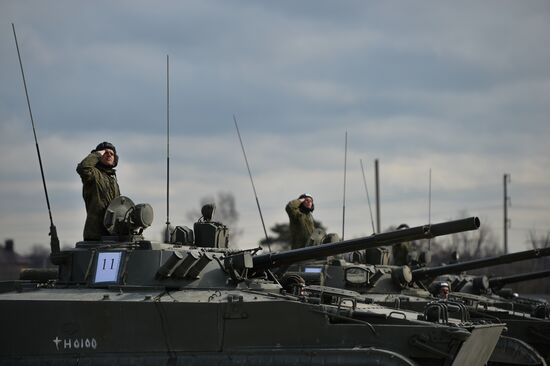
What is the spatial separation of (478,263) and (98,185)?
38.5 feet

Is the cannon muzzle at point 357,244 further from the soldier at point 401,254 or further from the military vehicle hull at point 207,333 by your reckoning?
the soldier at point 401,254

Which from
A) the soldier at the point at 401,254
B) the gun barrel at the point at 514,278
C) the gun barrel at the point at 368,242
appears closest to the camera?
the gun barrel at the point at 368,242

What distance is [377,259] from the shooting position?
28188 mm

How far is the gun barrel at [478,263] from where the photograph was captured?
2359 cm

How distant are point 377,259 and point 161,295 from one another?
12.7 m

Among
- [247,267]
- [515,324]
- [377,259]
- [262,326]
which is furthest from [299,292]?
[377,259]

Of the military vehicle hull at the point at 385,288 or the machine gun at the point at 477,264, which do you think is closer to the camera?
the machine gun at the point at 477,264

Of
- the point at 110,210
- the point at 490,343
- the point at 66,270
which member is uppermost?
the point at 110,210

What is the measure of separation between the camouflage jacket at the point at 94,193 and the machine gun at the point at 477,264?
33.8 feet

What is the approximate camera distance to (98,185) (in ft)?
60.6

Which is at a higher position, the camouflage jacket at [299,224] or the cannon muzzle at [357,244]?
the camouflage jacket at [299,224]

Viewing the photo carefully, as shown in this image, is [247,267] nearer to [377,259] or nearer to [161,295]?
[161,295]

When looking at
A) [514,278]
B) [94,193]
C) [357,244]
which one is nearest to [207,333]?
[357,244]

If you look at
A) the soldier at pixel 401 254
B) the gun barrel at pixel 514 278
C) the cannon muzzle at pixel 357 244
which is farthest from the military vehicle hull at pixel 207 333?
the soldier at pixel 401 254
